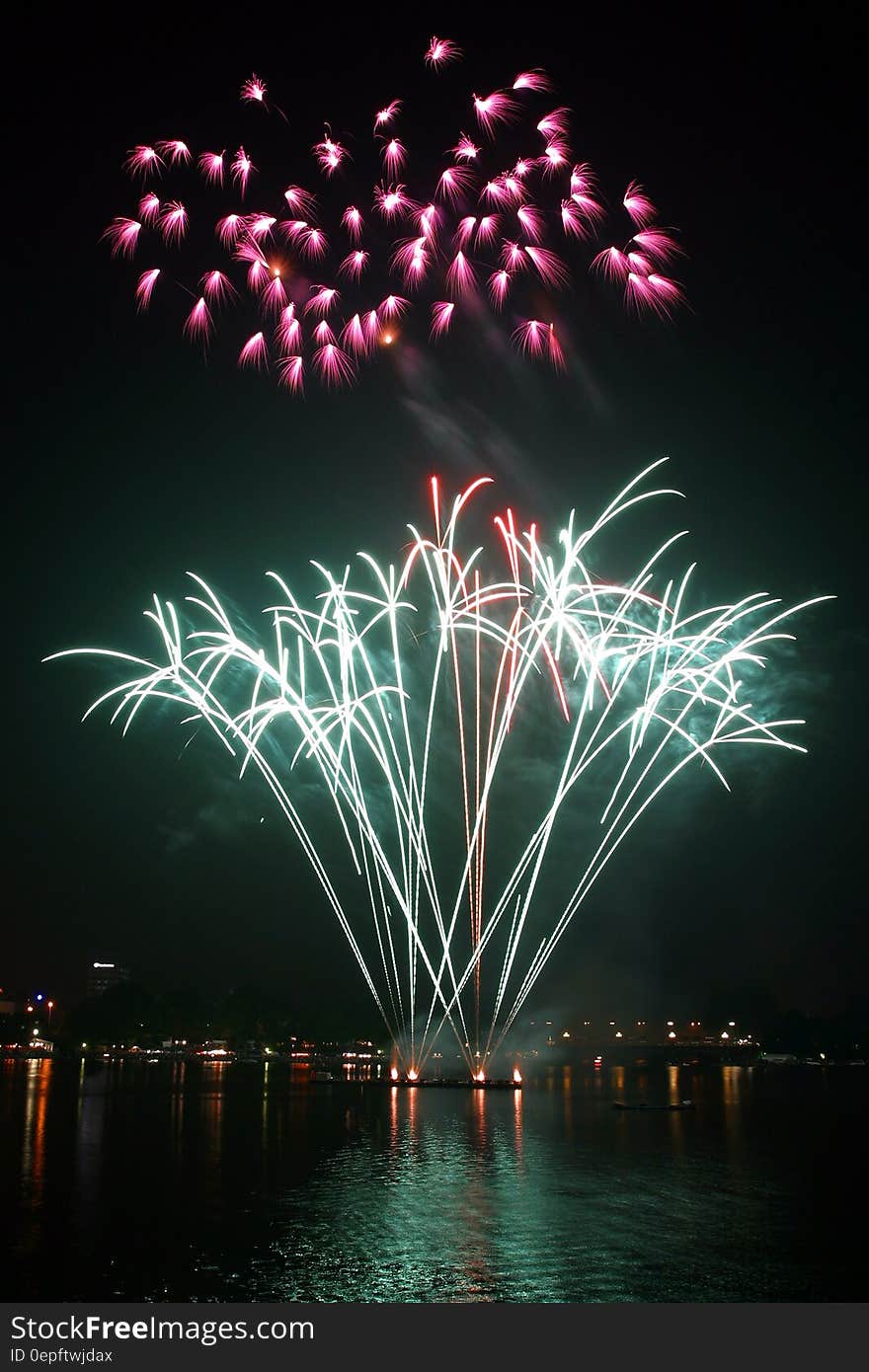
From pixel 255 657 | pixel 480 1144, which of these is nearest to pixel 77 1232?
pixel 255 657

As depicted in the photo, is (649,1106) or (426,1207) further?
(649,1106)

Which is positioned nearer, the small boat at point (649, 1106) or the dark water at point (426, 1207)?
the dark water at point (426, 1207)

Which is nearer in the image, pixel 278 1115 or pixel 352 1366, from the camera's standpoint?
pixel 352 1366

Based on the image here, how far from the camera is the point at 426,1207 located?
22.2m

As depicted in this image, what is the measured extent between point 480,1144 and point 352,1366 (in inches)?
890

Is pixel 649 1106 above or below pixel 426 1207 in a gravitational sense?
below

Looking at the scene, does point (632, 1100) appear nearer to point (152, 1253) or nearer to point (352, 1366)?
point (152, 1253)

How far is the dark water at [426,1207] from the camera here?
16.1m

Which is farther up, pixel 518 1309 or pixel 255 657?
pixel 255 657

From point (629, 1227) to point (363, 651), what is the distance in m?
14.7

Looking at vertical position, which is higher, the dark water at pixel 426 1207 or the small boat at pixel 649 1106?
the dark water at pixel 426 1207

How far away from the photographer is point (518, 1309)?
14.5 m

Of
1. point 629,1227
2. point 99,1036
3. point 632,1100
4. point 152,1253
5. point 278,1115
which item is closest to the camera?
point 152,1253

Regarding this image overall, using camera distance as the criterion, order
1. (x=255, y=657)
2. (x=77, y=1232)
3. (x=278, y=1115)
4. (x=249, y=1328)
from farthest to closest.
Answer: (x=278, y=1115) < (x=255, y=657) < (x=77, y=1232) < (x=249, y=1328)
